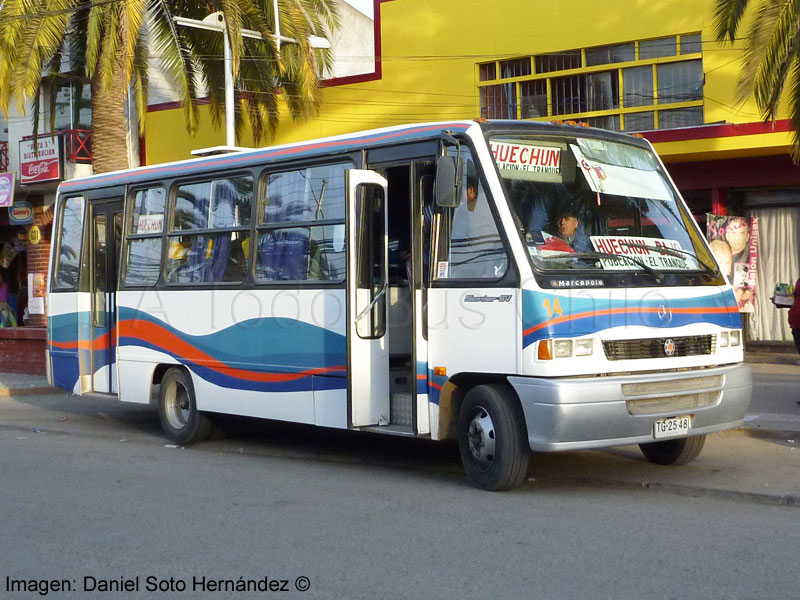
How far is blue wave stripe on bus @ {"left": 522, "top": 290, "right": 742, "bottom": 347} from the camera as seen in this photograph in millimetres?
7453

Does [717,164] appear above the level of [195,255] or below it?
above

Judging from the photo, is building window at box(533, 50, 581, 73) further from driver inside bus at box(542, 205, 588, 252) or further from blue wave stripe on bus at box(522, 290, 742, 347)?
blue wave stripe on bus at box(522, 290, 742, 347)

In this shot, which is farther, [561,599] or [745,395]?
[745,395]

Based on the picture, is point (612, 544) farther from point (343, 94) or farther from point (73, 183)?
point (343, 94)

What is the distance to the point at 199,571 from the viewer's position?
5.90 meters

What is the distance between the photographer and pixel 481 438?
314 inches

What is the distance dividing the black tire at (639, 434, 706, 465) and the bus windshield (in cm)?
146

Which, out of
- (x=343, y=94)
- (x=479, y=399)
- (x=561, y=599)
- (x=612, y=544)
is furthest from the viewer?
(x=343, y=94)

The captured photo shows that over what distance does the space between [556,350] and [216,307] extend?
4221 mm

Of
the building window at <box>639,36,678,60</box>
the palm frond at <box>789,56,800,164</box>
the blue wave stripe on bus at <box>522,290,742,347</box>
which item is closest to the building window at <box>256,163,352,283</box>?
the blue wave stripe on bus at <box>522,290,742,347</box>

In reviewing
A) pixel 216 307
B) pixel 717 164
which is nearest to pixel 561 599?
pixel 216 307

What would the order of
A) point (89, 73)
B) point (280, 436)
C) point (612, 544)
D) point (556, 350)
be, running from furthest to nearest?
1. point (89, 73)
2. point (280, 436)
3. point (556, 350)
4. point (612, 544)

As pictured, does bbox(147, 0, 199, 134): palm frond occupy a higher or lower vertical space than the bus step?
higher

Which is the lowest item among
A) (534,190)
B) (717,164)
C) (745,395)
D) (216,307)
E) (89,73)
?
(745,395)
